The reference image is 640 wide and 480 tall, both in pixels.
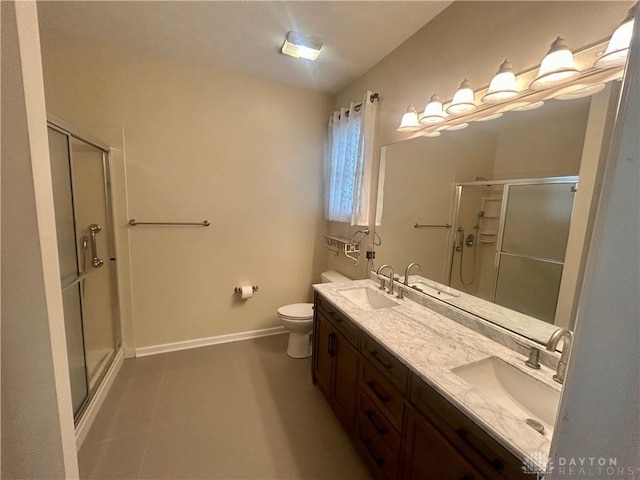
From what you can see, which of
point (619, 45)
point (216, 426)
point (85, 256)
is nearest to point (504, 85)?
point (619, 45)

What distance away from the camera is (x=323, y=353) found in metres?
2.02

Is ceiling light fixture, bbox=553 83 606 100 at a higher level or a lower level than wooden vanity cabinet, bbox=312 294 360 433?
higher

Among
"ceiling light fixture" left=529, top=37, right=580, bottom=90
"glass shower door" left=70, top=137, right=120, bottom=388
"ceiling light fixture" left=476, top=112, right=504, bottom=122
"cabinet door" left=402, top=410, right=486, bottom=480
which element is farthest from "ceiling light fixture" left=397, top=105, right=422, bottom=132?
"glass shower door" left=70, top=137, right=120, bottom=388

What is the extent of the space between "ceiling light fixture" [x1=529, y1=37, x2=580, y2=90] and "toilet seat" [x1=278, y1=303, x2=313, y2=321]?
2.16m

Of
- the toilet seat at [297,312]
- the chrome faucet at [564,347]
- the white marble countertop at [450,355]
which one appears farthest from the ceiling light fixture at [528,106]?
the toilet seat at [297,312]

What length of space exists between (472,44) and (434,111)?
358mm

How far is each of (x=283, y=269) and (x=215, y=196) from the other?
3.31ft

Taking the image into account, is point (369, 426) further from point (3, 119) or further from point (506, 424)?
point (3, 119)

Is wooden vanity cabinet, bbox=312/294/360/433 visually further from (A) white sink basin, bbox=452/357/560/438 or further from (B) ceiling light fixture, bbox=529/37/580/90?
(B) ceiling light fixture, bbox=529/37/580/90

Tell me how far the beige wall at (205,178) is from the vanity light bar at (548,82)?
160cm

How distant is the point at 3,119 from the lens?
0.54m

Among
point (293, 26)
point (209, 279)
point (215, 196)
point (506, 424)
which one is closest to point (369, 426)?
point (506, 424)

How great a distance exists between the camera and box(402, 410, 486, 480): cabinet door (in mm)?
905

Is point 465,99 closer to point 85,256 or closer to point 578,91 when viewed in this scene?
point 578,91
